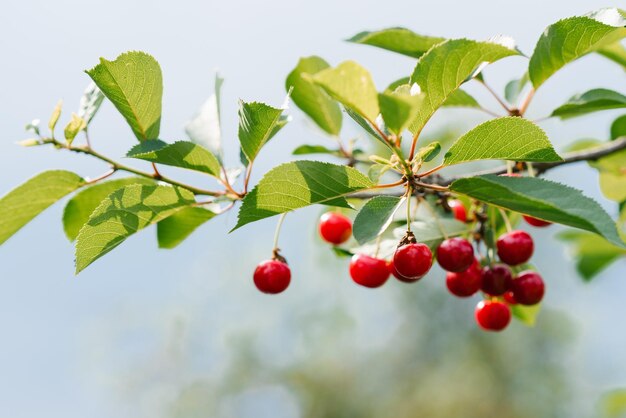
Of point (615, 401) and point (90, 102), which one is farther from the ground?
point (90, 102)

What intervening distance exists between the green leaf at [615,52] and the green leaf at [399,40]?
30.8 inches

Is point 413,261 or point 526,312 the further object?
point 526,312

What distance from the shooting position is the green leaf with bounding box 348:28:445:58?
140cm

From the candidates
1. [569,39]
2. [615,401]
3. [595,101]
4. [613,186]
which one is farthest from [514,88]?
[615,401]

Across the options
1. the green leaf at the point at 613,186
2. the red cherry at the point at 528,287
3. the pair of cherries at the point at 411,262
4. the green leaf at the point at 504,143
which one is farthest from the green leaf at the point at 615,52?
the green leaf at the point at 504,143

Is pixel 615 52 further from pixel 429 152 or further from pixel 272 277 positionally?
pixel 272 277

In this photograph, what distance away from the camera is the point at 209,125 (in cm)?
162

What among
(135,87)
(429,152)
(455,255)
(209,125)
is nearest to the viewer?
(429,152)

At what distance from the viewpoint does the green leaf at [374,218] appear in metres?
1.14

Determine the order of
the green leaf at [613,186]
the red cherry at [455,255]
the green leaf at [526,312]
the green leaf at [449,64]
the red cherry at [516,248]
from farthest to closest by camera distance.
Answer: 1. the green leaf at [613,186]
2. the green leaf at [526,312]
3. the red cherry at [516,248]
4. the red cherry at [455,255]
5. the green leaf at [449,64]

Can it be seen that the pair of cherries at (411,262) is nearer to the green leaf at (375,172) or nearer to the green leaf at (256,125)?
the green leaf at (375,172)

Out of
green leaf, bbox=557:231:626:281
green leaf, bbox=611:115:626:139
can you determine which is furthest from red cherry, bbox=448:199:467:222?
green leaf, bbox=557:231:626:281

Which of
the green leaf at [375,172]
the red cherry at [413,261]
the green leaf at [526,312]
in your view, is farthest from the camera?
the green leaf at [526,312]

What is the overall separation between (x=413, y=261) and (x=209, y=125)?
0.62 m
